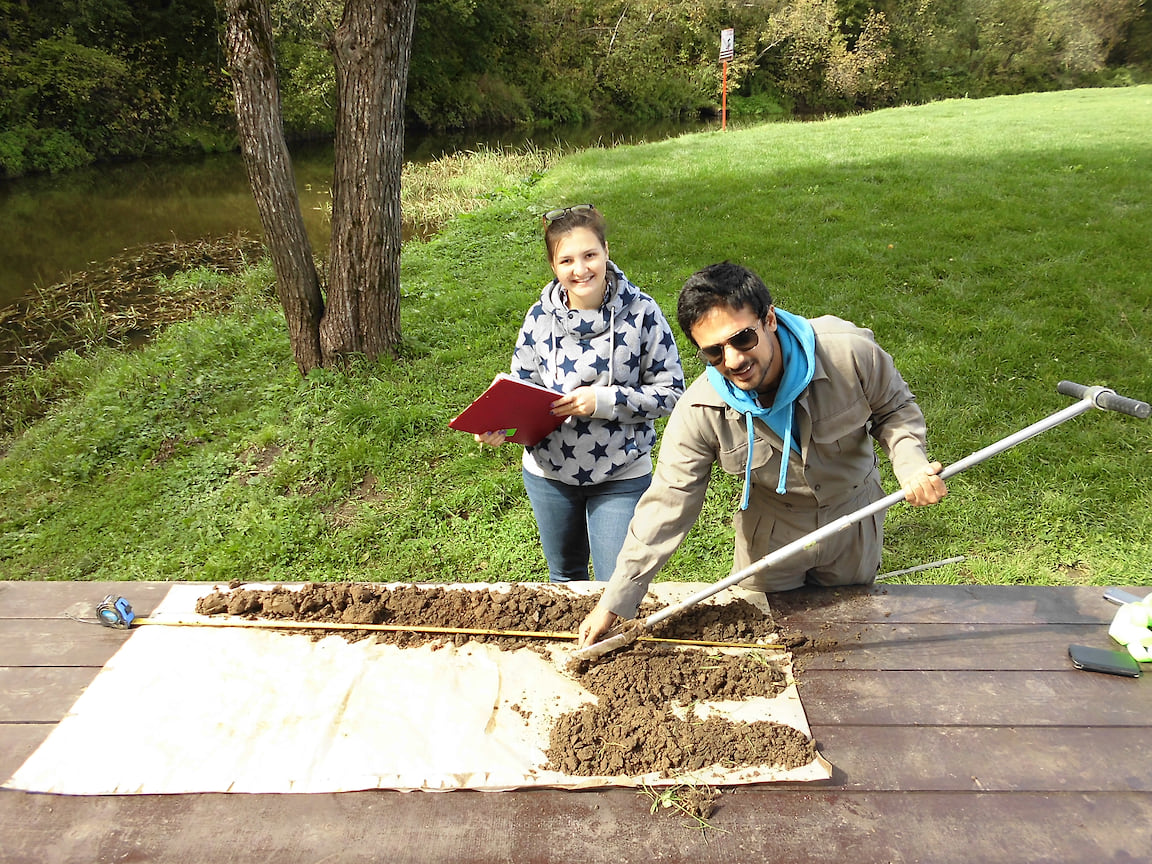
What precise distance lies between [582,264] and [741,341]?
0.81 meters

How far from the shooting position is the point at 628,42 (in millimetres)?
32406

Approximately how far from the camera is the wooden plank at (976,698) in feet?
6.19

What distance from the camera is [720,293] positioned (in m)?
1.82

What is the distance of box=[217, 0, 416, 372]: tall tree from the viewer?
4.61m

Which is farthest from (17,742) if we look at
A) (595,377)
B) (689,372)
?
(689,372)

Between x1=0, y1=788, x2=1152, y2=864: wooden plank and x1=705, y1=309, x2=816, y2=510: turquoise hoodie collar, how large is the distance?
0.94 metres

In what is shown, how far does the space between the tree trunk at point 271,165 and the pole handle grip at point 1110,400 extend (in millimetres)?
4467

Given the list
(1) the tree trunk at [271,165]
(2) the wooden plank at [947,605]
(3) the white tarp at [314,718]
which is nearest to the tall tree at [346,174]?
(1) the tree trunk at [271,165]

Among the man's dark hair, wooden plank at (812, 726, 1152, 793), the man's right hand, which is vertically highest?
the man's dark hair

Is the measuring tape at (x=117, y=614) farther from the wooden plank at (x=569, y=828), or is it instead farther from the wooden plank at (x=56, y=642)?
the wooden plank at (x=569, y=828)

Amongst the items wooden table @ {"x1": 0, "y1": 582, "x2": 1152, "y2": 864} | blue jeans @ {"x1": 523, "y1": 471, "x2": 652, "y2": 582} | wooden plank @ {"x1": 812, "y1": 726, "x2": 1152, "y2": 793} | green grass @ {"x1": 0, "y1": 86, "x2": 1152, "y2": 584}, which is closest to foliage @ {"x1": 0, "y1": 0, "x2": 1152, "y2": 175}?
green grass @ {"x1": 0, "y1": 86, "x2": 1152, "y2": 584}

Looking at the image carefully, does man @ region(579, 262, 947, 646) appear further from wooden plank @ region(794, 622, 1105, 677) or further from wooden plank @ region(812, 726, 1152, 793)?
wooden plank @ region(812, 726, 1152, 793)

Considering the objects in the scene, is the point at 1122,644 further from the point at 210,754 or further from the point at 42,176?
the point at 42,176

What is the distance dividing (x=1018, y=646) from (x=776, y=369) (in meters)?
1.09
